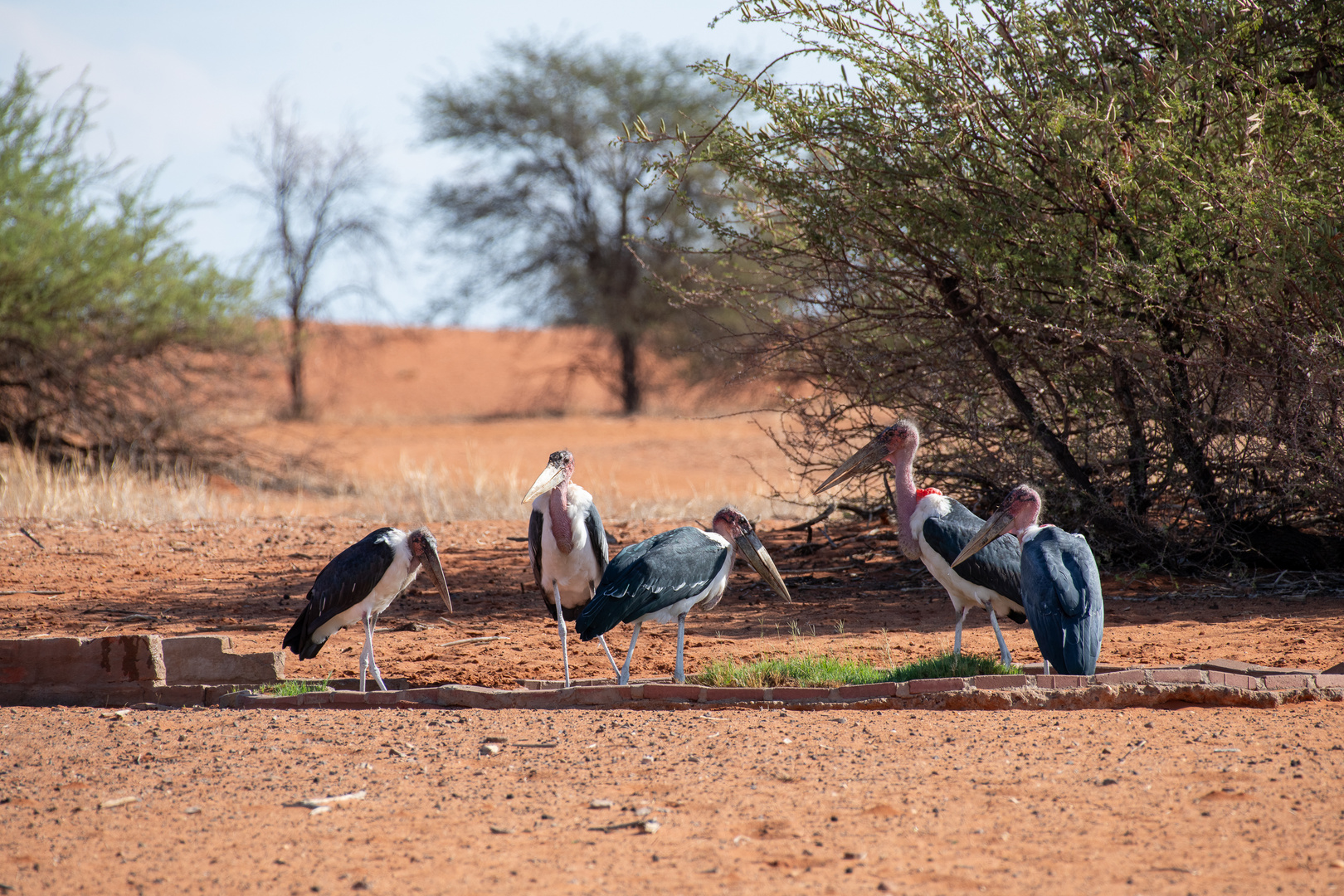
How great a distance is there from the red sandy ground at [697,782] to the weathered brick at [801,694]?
0.67ft

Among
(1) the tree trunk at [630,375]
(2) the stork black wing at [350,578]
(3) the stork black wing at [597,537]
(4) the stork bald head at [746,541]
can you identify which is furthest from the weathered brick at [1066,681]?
(1) the tree trunk at [630,375]

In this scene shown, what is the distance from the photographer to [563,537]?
6234 millimetres

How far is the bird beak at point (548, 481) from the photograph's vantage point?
20.1ft

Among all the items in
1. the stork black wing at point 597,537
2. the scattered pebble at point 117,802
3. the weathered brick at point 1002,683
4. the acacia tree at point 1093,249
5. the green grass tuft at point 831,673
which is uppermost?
the acacia tree at point 1093,249

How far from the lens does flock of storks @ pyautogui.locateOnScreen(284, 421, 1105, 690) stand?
5305 millimetres

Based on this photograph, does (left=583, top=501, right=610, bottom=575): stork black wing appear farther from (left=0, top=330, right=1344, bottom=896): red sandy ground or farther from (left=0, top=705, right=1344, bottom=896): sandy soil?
(left=0, top=705, right=1344, bottom=896): sandy soil

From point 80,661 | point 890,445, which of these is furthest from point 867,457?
point 80,661

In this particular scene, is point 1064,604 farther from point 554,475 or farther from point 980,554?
point 554,475

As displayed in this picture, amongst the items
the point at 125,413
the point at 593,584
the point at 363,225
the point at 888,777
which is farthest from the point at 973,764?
the point at 363,225

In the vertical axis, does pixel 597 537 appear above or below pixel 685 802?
above

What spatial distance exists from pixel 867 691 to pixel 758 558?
1134 mm

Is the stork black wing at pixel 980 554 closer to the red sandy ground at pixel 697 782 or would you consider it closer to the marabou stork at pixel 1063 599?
the marabou stork at pixel 1063 599

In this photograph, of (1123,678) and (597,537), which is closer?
(1123,678)

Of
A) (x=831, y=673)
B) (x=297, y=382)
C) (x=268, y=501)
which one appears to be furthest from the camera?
(x=297, y=382)
